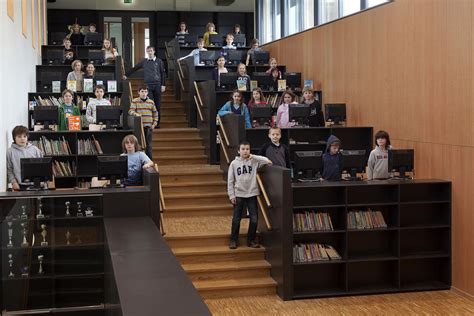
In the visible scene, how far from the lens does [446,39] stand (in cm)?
809

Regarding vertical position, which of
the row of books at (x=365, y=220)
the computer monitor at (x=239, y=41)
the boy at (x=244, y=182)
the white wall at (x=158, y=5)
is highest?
the white wall at (x=158, y=5)

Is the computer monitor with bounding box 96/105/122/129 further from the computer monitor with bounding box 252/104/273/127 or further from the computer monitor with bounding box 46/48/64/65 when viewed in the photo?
the computer monitor with bounding box 46/48/64/65

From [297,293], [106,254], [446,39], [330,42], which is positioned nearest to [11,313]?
[106,254]

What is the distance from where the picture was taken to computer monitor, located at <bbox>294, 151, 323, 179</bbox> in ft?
26.9

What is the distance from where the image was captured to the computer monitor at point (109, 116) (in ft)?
33.5

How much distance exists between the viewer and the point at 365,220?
26.3ft

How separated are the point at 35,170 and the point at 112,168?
2.65ft

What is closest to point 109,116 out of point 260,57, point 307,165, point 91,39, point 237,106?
point 237,106

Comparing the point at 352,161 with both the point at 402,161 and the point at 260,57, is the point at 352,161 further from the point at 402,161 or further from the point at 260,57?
the point at 260,57

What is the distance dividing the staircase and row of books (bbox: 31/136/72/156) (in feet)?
4.85

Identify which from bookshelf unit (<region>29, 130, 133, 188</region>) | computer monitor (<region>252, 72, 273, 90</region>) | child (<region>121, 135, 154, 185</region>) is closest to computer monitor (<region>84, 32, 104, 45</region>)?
computer monitor (<region>252, 72, 273, 90</region>)

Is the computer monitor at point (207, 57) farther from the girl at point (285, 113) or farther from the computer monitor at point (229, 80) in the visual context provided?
the girl at point (285, 113)

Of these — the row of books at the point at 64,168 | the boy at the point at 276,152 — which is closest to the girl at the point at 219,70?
the row of books at the point at 64,168

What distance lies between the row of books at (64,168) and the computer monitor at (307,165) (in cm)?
344
